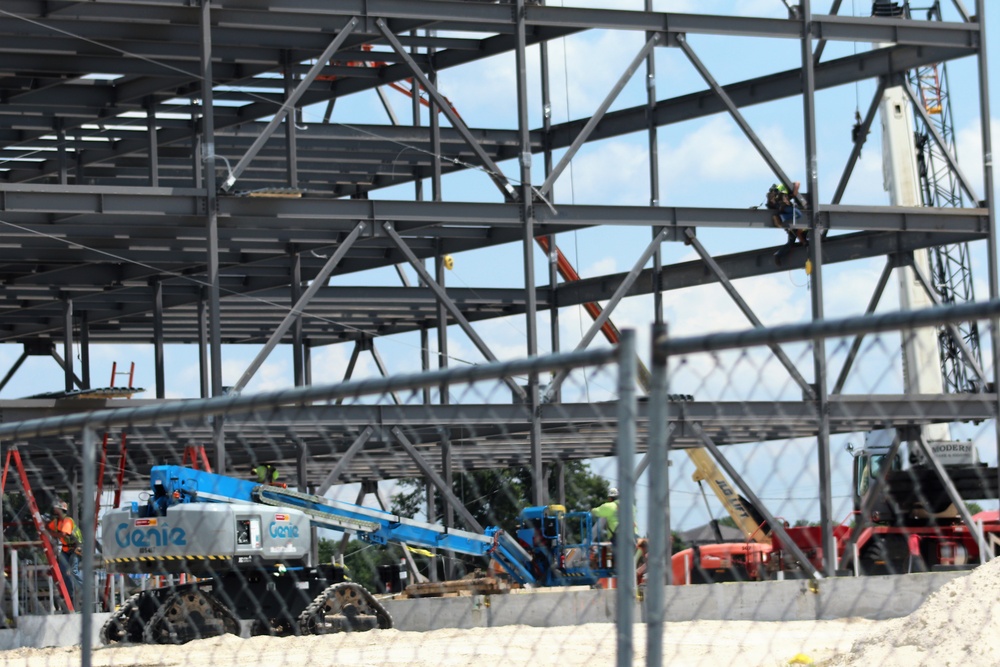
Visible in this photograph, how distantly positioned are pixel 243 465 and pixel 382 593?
10.6m

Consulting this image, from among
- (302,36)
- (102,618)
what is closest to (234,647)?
(102,618)

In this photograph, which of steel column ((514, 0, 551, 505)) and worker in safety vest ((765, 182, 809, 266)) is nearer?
steel column ((514, 0, 551, 505))

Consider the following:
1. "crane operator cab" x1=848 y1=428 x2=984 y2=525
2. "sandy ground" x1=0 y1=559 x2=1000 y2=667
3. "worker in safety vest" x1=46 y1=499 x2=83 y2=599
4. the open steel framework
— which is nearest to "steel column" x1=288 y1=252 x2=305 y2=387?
the open steel framework

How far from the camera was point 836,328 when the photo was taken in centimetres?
488

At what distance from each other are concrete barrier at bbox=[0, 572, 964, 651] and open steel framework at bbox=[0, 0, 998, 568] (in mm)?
2033

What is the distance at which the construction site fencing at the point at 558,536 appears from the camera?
5.50 meters

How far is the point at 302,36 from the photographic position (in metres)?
24.0

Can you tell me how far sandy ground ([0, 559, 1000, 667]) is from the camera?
39.8ft

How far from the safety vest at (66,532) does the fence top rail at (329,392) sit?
14166 millimetres

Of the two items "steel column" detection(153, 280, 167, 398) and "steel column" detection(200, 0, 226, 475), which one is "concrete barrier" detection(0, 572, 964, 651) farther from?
"steel column" detection(153, 280, 167, 398)

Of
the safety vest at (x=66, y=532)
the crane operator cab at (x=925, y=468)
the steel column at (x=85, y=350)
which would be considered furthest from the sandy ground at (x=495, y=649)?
the steel column at (x=85, y=350)

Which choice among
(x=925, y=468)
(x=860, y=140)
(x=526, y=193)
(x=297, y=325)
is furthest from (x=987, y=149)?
(x=297, y=325)

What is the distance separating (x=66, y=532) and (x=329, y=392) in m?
15.9

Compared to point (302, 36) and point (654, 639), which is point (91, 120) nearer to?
point (302, 36)
